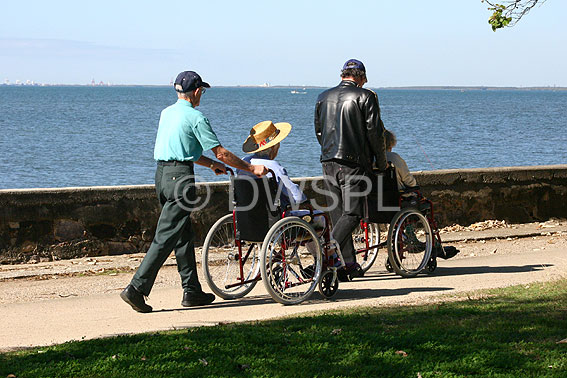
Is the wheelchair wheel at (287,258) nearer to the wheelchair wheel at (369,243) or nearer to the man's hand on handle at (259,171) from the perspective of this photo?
the man's hand on handle at (259,171)

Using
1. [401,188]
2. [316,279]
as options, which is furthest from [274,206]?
[401,188]

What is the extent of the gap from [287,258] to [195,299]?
32.3 inches

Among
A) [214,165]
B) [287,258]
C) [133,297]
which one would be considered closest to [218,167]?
[214,165]

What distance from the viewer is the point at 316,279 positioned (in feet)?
24.7

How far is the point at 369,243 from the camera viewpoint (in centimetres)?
944

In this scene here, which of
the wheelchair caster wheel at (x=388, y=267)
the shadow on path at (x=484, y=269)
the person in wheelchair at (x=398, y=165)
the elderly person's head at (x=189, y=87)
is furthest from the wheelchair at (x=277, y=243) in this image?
the elderly person's head at (x=189, y=87)

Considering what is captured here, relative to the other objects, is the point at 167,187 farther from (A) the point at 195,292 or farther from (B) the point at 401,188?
(B) the point at 401,188

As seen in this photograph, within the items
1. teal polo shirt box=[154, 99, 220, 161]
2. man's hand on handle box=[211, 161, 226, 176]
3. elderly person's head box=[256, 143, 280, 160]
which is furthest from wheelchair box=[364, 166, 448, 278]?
teal polo shirt box=[154, 99, 220, 161]

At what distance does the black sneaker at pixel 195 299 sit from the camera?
291 inches

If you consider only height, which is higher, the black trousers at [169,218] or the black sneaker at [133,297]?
the black trousers at [169,218]

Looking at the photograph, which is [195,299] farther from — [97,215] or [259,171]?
[97,215]

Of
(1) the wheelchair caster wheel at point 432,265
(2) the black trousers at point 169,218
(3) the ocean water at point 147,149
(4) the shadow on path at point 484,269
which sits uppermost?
(2) the black trousers at point 169,218

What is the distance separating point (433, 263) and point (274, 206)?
2.33 m

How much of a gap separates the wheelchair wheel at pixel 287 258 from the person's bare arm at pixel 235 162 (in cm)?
43
